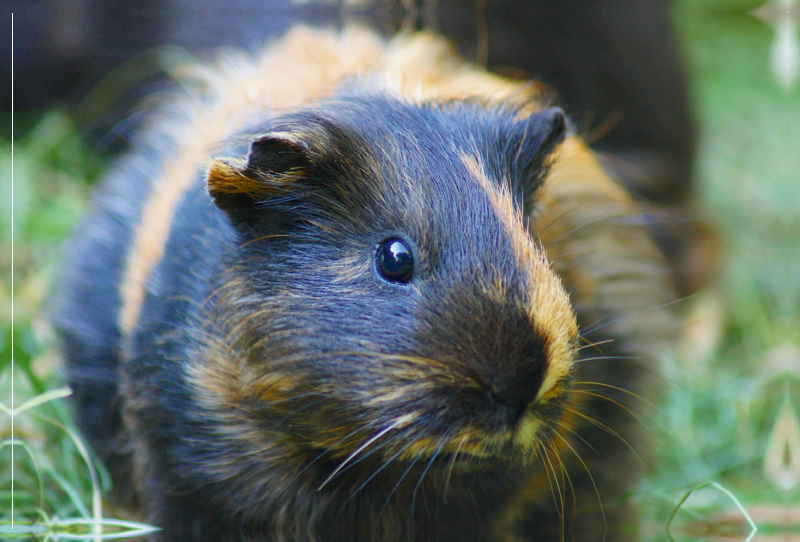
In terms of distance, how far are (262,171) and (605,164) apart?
209 centimetres

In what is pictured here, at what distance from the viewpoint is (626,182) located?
143 inches

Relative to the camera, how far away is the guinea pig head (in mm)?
1729

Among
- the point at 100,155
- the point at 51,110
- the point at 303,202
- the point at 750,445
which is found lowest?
the point at 750,445

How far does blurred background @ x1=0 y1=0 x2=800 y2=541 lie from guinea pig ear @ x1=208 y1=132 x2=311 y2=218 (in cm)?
115

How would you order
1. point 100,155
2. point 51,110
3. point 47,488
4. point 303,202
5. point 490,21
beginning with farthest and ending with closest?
point 51,110
point 100,155
point 490,21
point 47,488
point 303,202

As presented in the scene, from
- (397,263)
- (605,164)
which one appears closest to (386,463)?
(397,263)

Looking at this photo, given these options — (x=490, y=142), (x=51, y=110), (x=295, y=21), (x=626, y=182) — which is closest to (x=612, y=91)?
(x=626, y=182)

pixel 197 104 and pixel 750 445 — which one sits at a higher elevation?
pixel 197 104

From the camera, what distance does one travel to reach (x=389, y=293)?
1.84 metres

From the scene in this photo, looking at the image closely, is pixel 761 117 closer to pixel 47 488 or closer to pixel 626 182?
pixel 626 182

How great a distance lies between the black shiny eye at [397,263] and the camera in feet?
6.04

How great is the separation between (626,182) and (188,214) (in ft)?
7.15

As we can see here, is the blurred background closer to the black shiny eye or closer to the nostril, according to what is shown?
the nostril

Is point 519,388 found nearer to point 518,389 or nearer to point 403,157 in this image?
point 518,389
